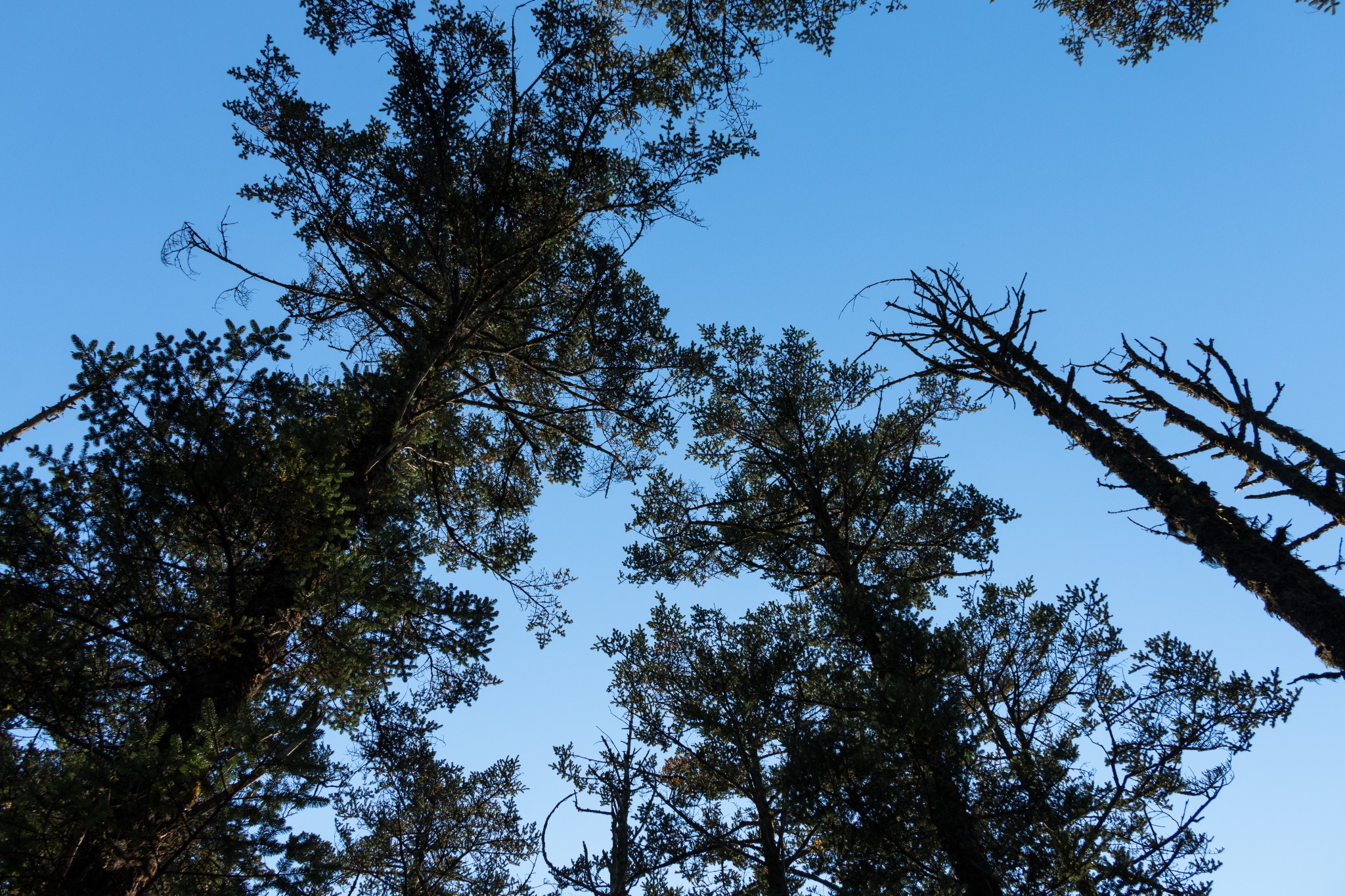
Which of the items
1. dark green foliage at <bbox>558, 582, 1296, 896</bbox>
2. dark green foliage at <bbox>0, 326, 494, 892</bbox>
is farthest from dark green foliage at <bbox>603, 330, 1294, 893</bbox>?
dark green foliage at <bbox>0, 326, 494, 892</bbox>

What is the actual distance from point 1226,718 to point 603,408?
339 inches

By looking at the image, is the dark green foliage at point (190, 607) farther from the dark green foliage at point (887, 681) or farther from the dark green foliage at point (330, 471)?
the dark green foliage at point (887, 681)

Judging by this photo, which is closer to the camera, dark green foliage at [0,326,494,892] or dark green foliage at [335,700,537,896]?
dark green foliage at [0,326,494,892]

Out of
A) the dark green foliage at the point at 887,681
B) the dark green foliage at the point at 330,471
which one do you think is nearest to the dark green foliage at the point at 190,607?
the dark green foliage at the point at 330,471

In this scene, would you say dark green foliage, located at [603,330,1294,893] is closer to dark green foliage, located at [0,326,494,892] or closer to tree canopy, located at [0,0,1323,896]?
tree canopy, located at [0,0,1323,896]

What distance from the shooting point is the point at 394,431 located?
8.12 m

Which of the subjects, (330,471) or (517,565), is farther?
(517,565)

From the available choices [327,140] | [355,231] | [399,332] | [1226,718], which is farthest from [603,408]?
[1226,718]

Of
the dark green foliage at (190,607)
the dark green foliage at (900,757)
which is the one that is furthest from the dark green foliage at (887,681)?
the dark green foliage at (190,607)

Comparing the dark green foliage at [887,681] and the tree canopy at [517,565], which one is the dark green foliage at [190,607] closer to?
→ the tree canopy at [517,565]

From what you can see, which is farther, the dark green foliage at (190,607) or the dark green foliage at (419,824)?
the dark green foliage at (419,824)

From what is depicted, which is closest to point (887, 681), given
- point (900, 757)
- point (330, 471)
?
point (900, 757)

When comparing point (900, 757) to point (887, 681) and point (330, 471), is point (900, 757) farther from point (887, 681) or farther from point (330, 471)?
point (330, 471)

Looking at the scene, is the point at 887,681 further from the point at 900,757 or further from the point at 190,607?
the point at 190,607
